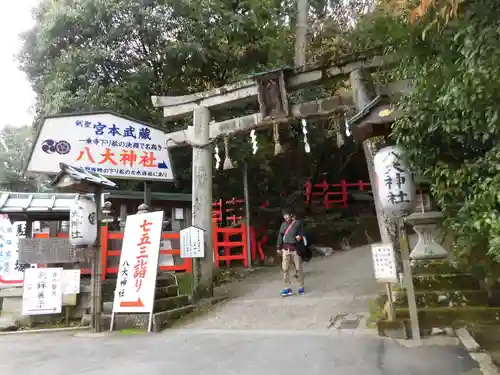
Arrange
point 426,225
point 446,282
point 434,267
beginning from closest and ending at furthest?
point 446,282, point 434,267, point 426,225

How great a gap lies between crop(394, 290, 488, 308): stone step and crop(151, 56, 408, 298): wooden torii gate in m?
3.91

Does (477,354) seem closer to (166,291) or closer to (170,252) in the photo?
(166,291)

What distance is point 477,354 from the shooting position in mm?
4945

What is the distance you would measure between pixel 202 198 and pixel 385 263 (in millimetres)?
5091

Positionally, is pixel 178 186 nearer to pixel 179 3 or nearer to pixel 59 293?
pixel 179 3

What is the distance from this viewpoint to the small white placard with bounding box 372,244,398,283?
607 centimetres

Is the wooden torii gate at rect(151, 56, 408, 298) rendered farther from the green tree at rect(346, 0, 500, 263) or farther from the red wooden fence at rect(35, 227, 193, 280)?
the green tree at rect(346, 0, 500, 263)

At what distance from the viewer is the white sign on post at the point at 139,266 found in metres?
8.05

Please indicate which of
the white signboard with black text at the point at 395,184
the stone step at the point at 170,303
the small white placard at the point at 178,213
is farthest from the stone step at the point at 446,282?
the small white placard at the point at 178,213

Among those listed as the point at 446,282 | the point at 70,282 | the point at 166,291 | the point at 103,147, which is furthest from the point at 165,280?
the point at 446,282

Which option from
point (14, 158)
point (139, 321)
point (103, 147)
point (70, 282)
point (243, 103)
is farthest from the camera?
point (14, 158)

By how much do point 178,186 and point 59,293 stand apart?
7563 mm

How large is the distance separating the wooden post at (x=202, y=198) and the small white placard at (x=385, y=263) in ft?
14.9

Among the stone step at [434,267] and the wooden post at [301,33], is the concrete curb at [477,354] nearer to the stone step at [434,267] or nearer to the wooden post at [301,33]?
the stone step at [434,267]
